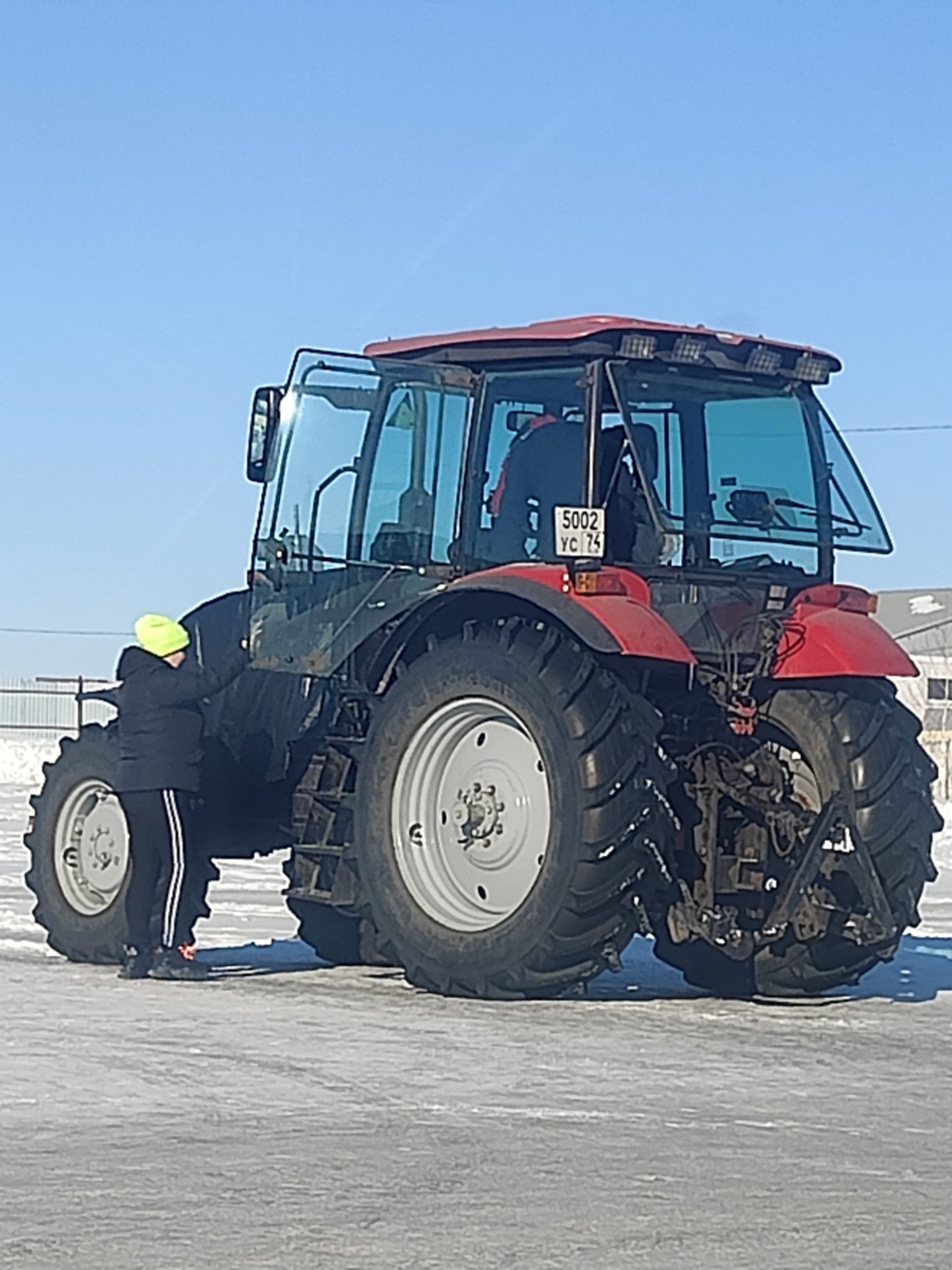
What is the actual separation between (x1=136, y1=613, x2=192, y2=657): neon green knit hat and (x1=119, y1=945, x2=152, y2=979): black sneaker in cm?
140

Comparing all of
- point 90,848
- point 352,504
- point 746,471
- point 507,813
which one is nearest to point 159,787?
point 90,848

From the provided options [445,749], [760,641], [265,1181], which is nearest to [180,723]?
[445,749]

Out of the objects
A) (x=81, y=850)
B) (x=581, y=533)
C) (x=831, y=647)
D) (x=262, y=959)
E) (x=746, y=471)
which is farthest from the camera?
(x=262, y=959)

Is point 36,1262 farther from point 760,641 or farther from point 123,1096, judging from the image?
point 760,641

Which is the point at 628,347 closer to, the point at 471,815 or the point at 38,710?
the point at 471,815

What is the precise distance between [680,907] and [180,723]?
258cm

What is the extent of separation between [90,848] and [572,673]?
10.5 feet

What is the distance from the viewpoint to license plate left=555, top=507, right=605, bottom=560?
923 cm

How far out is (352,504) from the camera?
10461 millimetres

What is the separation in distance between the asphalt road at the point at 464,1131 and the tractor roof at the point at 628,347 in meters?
2.84

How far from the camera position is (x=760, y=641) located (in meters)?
9.56

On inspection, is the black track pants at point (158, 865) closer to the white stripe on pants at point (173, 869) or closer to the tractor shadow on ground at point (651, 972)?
the white stripe on pants at point (173, 869)

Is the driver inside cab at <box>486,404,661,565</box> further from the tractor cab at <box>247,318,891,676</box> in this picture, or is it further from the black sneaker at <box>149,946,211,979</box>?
the black sneaker at <box>149,946,211,979</box>

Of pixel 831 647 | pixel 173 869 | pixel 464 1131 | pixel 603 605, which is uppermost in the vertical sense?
pixel 603 605
